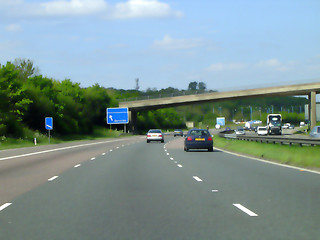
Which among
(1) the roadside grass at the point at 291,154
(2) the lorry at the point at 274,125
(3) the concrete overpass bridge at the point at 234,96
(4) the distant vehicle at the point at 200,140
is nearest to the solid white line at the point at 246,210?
(1) the roadside grass at the point at 291,154

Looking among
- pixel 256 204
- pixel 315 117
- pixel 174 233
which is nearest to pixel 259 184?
pixel 256 204

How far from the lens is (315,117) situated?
81.9m

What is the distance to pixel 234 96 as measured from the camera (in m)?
87.5

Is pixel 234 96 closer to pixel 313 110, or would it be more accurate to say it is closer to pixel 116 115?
pixel 313 110

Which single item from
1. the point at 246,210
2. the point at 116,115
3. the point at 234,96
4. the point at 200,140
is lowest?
the point at 246,210

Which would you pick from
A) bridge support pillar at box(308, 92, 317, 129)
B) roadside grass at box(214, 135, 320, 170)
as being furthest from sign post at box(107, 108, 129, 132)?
roadside grass at box(214, 135, 320, 170)

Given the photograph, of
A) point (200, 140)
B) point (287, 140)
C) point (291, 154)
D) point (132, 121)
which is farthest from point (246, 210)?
point (132, 121)

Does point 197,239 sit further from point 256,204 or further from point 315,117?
point 315,117

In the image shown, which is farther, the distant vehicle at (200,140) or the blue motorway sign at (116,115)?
the blue motorway sign at (116,115)

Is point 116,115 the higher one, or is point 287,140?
point 116,115

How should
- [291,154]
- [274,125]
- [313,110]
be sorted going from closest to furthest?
[291,154], [313,110], [274,125]

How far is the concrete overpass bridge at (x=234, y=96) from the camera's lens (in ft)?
267

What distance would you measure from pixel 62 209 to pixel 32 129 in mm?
59344

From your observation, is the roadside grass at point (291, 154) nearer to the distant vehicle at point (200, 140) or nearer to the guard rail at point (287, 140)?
the guard rail at point (287, 140)
